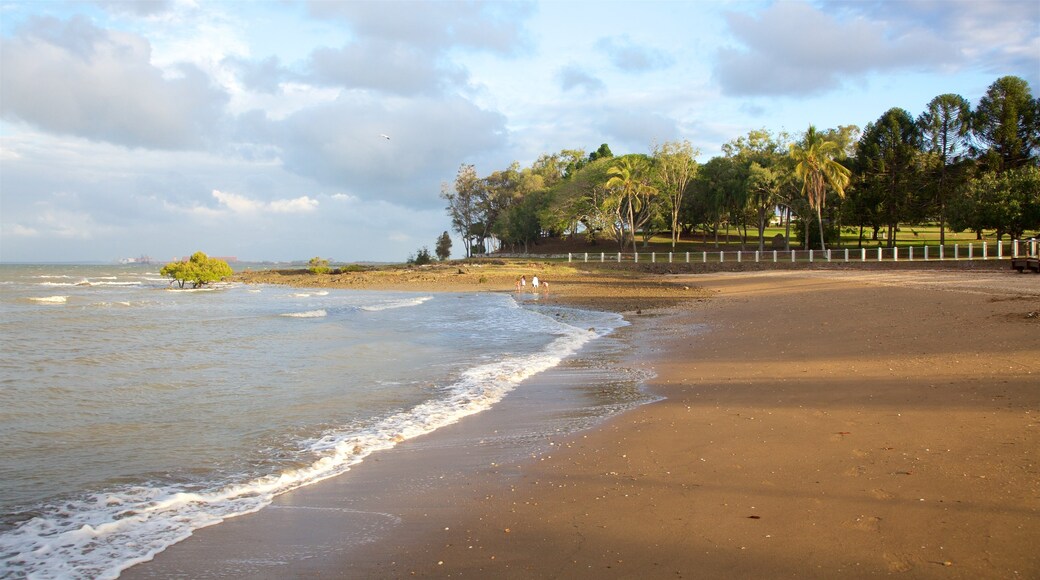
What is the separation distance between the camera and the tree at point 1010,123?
140ft

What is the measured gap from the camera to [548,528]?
4.53 metres

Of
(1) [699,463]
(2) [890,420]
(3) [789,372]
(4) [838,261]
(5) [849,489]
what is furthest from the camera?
(4) [838,261]

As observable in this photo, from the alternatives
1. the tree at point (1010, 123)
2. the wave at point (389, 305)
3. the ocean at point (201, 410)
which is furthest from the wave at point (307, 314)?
the tree at point (1010, 123)

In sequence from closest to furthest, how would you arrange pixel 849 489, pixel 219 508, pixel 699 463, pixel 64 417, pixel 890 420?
pixel 849 489 → pixel 219 508 → pixel 699 463 → pixel 890 420 → pixel 64 417

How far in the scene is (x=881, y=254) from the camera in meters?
42.9

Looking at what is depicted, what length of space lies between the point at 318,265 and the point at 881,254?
49.1 m

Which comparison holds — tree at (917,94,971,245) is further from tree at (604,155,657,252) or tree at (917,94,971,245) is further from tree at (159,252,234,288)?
tree at (159,252,234,288)

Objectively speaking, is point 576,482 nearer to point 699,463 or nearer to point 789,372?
point 699,463

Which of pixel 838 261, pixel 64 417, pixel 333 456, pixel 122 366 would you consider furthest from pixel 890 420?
pixel 838 261

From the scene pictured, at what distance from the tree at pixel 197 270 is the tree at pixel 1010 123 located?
5419 cm

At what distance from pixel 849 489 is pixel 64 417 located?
30.9ft

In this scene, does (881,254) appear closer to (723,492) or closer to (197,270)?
(723,492)

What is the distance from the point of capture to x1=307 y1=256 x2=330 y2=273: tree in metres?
60.7

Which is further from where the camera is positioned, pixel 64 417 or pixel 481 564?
pixel 64 417
